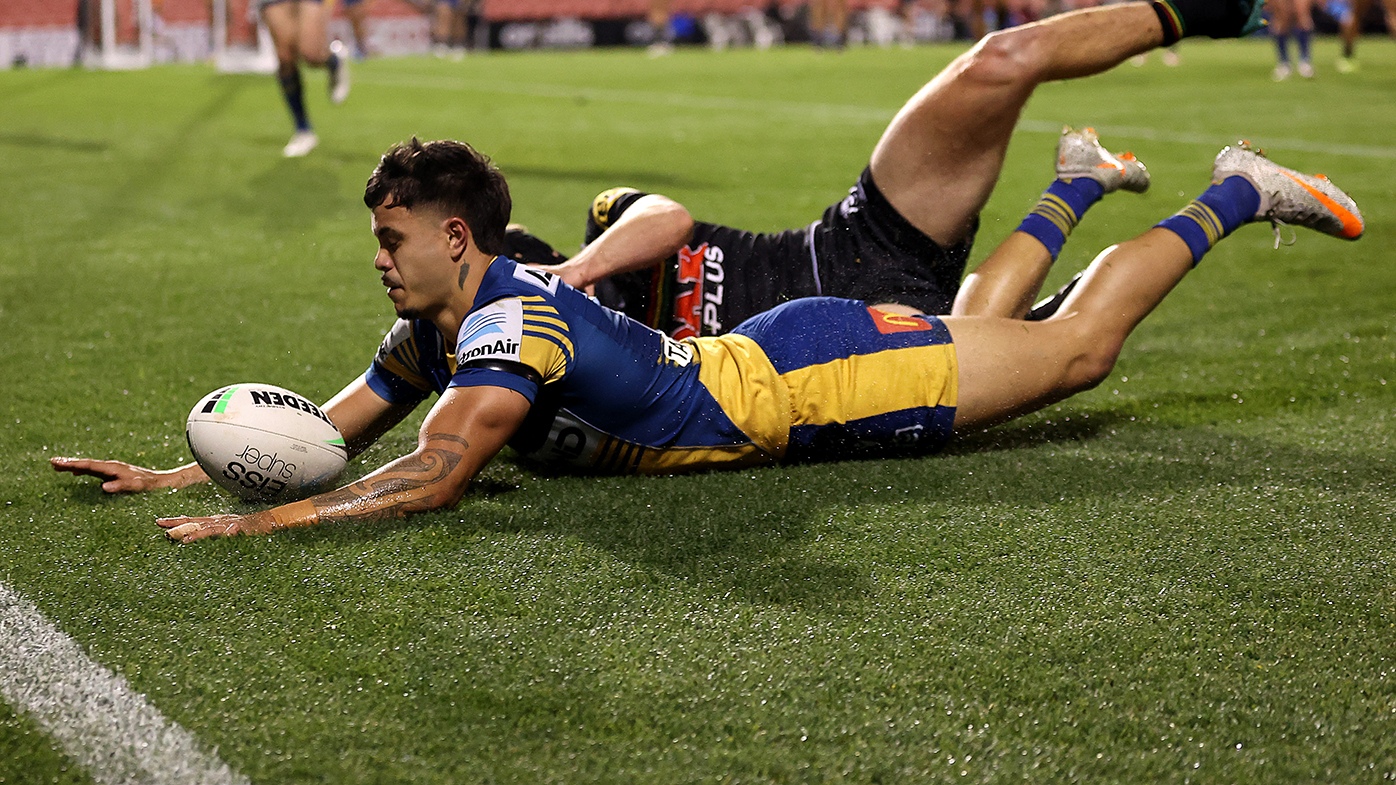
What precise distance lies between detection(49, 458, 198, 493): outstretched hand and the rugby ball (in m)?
0.22

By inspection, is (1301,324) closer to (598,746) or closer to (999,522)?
(999,522)

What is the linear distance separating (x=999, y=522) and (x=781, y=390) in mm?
640

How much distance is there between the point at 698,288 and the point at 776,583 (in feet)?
5.16

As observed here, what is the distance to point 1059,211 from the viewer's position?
13.5 feet

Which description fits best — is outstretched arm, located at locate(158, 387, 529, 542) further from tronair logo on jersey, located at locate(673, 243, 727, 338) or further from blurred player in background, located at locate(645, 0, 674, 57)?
blurred player in background, located at locate(645, 0, 674, 57)

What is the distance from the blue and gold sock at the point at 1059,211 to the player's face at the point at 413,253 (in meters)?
1.93

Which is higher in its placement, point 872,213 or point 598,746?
point 872,213

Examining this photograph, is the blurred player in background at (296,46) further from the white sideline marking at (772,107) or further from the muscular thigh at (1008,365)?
the muscular thigh at (1008,365)

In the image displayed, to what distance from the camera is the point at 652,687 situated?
2154mm

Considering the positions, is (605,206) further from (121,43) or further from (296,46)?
(121,43)

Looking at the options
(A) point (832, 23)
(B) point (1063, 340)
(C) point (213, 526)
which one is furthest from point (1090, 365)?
(A) point (832, 23)

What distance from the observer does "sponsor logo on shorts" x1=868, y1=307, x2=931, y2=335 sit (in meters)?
3.30

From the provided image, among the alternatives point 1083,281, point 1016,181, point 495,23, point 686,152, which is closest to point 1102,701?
point 1083,281

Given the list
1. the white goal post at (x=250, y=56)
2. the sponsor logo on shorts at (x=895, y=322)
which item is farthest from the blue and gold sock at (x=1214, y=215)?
the white goal post at (x=250, y=56)
